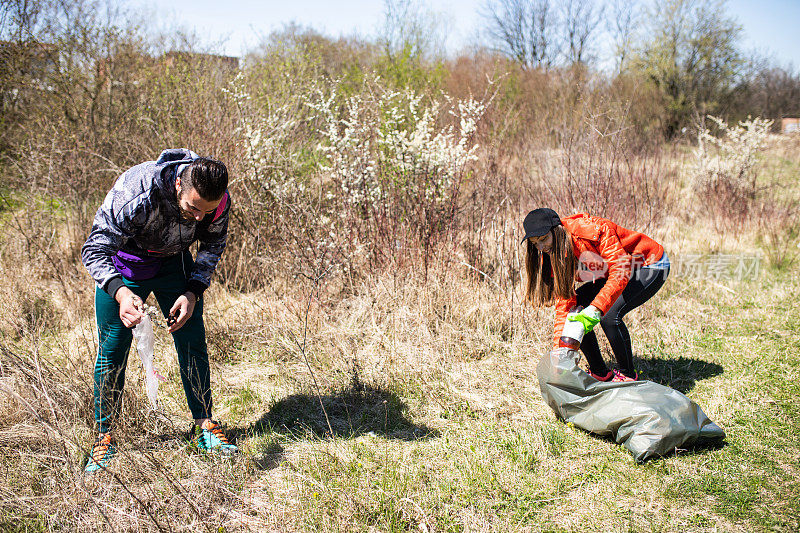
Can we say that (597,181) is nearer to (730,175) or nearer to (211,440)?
(211,440)

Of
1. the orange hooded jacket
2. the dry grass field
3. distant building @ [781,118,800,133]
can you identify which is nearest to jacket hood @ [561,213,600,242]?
the orange hooded jacket

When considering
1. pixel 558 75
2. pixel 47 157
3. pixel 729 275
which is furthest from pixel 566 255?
pixel 558 75

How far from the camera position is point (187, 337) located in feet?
8.46

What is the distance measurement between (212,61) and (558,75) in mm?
7110

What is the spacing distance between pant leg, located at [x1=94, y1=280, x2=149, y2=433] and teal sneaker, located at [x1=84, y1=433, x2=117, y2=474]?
0.05 m

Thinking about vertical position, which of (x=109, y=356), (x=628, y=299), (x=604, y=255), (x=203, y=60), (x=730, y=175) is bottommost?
(x=109, y=356)

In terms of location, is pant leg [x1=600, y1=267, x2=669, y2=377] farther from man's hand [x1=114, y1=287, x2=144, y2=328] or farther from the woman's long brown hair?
man's hand [x1=114, y1=287, x2=144, y2=328]

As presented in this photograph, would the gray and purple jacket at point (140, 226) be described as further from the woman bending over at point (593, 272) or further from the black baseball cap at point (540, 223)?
the woman bending over at point (593, 272)

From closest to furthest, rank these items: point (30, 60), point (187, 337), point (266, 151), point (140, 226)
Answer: point (140, 226) → point (187, 337) → point (266, 151) → point (30, 60)

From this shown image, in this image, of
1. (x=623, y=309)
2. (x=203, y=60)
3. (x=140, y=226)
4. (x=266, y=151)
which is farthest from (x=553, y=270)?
(x=203, y=60)

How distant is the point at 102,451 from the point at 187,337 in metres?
0.62

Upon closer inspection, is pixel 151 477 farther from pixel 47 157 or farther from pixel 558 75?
pixel 558 75

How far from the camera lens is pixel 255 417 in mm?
3139

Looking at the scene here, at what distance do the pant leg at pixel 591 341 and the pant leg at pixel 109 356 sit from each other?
93.6 inches
